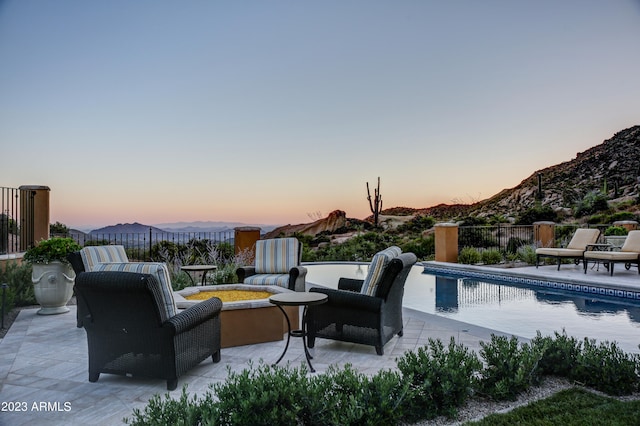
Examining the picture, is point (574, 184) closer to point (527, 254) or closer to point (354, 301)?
point (527, 254)

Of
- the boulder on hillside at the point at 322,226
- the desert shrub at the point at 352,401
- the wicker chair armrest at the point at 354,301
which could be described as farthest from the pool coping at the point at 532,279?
the boulder on hillside at the point at 322,226

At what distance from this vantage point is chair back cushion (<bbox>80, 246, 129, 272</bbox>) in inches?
193

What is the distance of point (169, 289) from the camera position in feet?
10.5

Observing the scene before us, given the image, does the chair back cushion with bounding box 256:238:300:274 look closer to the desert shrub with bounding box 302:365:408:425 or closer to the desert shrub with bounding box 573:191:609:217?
the desert shrub with bounding box 302:365:408:425

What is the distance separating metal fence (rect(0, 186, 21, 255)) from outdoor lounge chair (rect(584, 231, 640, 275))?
40.0ft

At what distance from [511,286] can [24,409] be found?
9.13m

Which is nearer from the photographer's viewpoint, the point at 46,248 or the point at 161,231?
the point at 46,248

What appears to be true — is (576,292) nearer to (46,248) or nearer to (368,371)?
(368,371)

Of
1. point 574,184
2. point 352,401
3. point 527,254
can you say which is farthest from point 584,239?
point 574,184

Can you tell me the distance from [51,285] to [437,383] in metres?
5.40

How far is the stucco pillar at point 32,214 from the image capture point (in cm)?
796

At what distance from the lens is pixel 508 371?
290 centimetres

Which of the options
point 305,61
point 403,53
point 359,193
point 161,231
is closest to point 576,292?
point 403,53

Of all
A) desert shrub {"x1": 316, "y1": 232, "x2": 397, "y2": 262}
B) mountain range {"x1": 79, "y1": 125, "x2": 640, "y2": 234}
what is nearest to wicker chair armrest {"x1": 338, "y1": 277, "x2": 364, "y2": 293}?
desert shrub {"x1": 316, "y1": 232, "x2": 397, "y2": 262}
